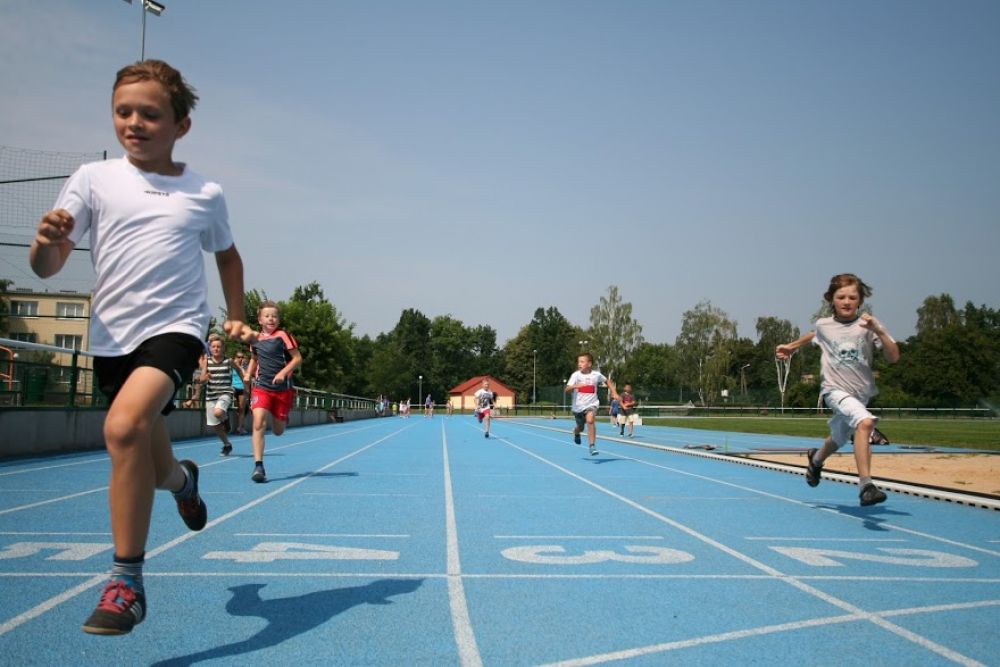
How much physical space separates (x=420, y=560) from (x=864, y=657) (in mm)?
2756

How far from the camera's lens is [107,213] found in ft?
11.0

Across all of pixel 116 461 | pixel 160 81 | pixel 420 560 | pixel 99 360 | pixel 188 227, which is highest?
pixel 160 81

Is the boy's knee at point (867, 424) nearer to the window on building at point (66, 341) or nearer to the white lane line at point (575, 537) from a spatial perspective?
the white lane line at point (575, 537)

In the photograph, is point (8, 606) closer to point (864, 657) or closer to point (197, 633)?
point (197, 633)

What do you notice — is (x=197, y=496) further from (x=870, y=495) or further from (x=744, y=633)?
(x=870, y=495)

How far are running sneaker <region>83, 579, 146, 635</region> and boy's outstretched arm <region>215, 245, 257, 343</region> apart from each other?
125 cm

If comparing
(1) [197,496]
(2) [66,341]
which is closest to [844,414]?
(1) [197,496]

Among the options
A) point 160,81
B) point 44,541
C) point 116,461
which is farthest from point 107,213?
point 44,541

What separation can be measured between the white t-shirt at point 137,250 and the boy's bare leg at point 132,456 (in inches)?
8.4

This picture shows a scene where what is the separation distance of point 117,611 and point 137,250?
1432 millimetres

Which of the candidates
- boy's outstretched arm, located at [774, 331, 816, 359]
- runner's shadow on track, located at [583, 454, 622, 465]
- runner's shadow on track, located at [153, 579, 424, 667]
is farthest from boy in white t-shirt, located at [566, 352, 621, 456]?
runner's shadow on track, located at [153, 579, 424, 667]

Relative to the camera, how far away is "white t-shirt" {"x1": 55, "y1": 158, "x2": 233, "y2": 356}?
129 inches

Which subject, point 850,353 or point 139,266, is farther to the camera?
point 850,353

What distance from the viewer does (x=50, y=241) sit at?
3068 millimetres
